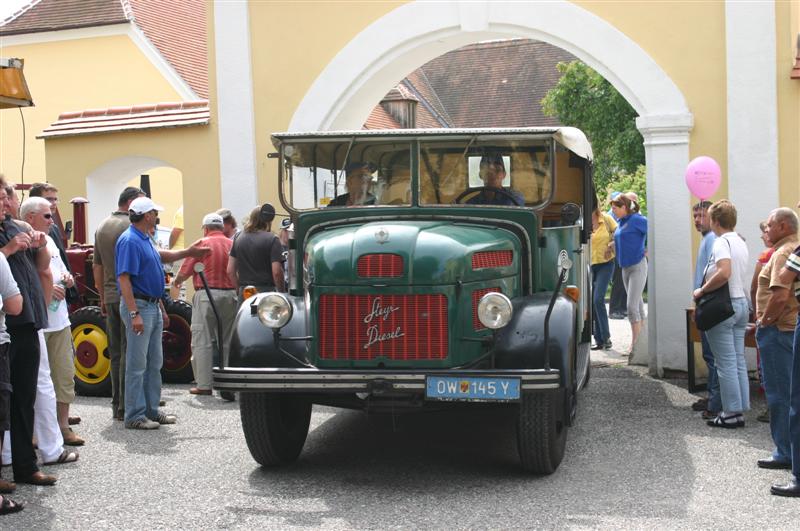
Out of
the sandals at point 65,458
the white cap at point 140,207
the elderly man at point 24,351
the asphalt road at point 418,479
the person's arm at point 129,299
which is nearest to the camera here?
the asphalt road at point 418,479

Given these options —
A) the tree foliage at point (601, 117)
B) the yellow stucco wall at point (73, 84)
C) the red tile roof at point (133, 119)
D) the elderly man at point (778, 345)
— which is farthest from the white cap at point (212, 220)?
the tree foliage at point (601, 117)

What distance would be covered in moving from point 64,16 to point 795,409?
24.5m

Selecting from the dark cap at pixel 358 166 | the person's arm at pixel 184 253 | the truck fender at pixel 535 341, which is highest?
the dark cap at pixel 358 166

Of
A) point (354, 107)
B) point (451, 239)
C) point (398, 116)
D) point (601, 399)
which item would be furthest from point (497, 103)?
point (451, 239)

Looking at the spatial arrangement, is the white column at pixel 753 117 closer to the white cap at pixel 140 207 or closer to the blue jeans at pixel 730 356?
the blue jeans at pixel 730 356

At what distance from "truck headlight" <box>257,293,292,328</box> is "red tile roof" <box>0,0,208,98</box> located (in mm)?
20026

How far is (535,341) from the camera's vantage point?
249 inches

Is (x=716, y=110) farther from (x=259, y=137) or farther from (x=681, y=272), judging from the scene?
(x=259, y=137)

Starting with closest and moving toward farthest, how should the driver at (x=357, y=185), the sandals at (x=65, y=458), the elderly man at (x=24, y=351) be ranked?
the elderly man at (x=24, y=351), the sandals at (x=65, y=458), the driver at (x=357, y=185)

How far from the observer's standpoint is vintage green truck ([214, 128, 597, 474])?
6.29 meters

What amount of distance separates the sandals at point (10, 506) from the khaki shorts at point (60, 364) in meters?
1.80

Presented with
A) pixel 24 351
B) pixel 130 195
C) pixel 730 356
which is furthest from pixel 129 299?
pixel 730 356

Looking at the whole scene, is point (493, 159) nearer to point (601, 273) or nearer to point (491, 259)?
point (491, 259)

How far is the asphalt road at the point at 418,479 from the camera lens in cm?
566
